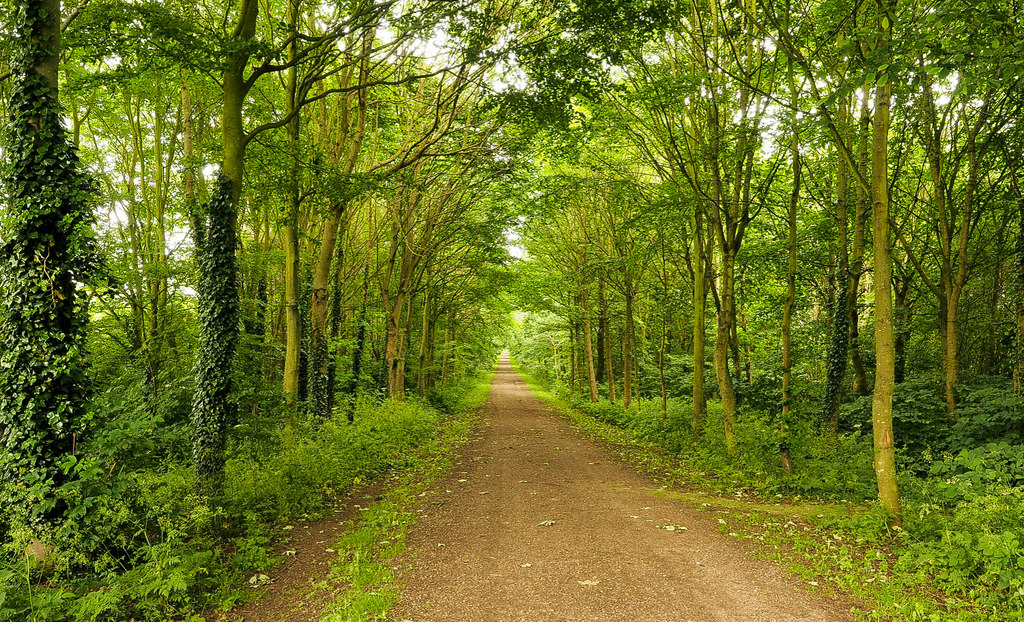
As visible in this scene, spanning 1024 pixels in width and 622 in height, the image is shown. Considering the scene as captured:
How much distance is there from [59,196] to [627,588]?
7247 mm

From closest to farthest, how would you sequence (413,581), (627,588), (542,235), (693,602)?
(693,602) < (627,588) < (413,581) < (542,235)

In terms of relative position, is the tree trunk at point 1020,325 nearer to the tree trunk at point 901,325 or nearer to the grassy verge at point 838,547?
the tree trunk at point 901,325

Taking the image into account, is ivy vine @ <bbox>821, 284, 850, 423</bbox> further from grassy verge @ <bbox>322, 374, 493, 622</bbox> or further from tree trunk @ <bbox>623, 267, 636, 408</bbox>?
grassy verge @ <bbox>322, 374, 493, 622</bbox>

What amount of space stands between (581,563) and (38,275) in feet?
21.7

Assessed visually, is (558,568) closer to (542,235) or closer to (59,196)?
(59,196)

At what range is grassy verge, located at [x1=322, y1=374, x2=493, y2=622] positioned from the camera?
14.7 ft

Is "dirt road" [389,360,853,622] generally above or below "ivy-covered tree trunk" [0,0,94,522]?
below

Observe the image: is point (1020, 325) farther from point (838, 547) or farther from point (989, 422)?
point (838, 547)

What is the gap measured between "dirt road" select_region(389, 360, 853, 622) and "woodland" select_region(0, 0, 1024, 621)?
1105 millimetres

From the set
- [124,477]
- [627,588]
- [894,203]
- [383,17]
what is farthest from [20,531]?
[894,203]

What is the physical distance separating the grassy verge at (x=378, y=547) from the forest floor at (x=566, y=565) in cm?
15

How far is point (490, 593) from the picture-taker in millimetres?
4797

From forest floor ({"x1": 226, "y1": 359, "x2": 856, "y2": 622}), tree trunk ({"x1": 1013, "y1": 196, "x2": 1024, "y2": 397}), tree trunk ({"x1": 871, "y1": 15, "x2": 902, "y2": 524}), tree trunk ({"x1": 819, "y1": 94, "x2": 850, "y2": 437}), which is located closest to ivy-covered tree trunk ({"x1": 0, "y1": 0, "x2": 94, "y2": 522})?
forest floor ({"x1": 226, "y1": 359, "x2": 856, "y2": 622})

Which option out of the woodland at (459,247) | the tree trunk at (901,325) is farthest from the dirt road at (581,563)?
the tree trunk at (901,325)
